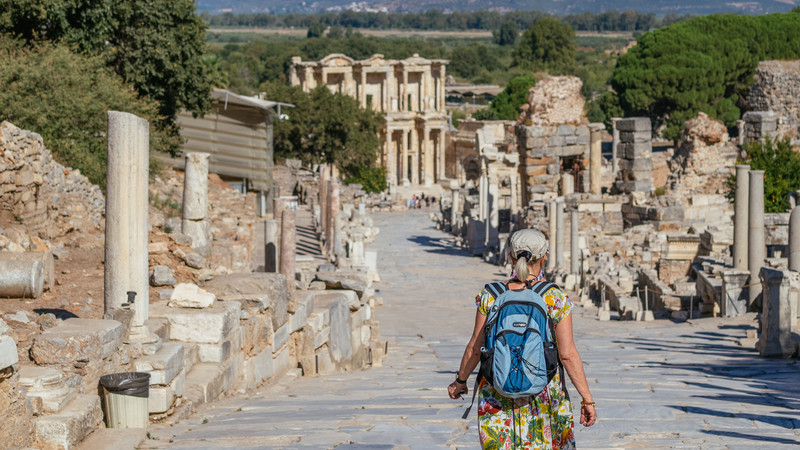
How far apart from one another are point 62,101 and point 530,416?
1557 centimetres

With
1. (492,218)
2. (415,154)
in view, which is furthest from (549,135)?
(415,154)

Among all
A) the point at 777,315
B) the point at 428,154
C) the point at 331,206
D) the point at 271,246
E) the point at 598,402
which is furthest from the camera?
the point at 428,154

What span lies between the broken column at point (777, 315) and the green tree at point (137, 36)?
15839mm

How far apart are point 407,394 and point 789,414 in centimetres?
305

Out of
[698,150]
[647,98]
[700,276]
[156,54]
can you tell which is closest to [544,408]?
→ [700,276]

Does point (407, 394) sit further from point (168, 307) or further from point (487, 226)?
point (487, 226)

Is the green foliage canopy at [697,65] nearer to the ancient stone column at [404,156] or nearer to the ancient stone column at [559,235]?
the ancient stone column at [404,156]

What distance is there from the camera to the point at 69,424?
6215mm

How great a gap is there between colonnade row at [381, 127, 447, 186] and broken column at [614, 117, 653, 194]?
52.1 meters

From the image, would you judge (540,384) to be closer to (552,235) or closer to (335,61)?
(552,235)

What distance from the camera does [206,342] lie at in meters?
8.73

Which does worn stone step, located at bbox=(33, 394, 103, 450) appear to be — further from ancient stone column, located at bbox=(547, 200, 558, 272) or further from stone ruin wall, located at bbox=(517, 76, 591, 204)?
stone ruin wall, located at bbox=(517, 76, 591, 204)

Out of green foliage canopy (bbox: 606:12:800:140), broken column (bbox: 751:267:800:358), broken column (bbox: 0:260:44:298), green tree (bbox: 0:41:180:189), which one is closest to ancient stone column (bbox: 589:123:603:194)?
green tree (bbox: 0:41:180:189)

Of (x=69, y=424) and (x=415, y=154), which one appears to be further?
(x=415, y=154)
